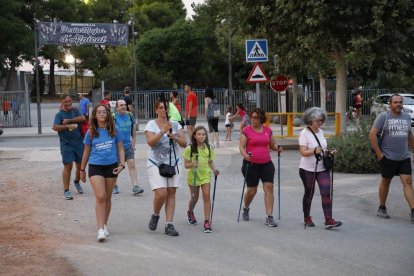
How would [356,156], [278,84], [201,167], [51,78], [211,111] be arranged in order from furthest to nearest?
[51,78] → [278,84] → [211,111] → [356,156] → [201,167]

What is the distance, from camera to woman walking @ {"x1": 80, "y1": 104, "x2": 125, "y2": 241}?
7137mm

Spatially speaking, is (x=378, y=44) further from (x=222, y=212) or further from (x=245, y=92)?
(x=245, y=92)

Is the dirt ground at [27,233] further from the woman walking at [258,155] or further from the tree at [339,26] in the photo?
the tree at [339,26]

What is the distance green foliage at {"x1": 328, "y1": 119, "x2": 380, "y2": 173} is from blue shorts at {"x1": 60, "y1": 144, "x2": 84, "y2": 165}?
4990 mm

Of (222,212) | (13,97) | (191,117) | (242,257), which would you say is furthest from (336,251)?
(13,97)

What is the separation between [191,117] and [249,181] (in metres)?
10.2

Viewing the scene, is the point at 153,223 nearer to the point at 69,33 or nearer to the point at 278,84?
the point at 278,84

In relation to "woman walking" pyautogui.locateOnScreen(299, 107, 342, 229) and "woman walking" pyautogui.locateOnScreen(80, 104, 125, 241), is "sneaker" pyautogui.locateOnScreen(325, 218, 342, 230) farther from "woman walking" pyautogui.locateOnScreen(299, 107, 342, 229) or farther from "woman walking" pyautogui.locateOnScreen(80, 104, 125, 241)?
"woman walking" pyautogui.locateOnScreen(80, 104, 125, 241)

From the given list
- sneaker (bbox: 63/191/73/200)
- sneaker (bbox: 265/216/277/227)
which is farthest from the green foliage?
sneaker (bbox: 63/191/73/200)

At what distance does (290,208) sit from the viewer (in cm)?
912

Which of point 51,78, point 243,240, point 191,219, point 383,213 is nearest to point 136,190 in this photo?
point 191,219

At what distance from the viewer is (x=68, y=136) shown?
33.1 feet

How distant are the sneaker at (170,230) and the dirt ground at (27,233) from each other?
106cm

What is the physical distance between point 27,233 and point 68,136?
112 inches
